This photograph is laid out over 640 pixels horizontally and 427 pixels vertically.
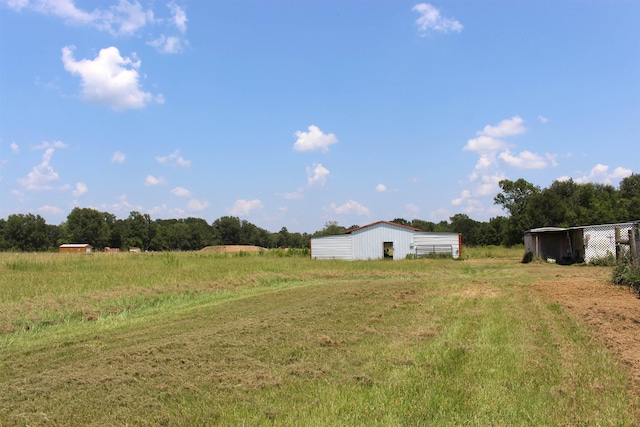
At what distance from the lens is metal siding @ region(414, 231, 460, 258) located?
43.7 metres

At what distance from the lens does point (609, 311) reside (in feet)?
29.1

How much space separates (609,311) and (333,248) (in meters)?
37.6

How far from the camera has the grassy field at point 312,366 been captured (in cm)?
422

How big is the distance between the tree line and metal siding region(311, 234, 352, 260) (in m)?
18.8

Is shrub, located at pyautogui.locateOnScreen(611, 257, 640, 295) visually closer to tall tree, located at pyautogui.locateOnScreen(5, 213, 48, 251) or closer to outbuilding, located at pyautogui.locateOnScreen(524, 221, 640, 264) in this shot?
outbuilding, located at pyautogui.locateOnScreen(524, 221, 640, 264)

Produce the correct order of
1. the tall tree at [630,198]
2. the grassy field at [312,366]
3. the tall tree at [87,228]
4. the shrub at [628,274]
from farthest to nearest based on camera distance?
the tall tree at [87,228]
the tall tree at [630,198]
the shrub at [628,274]
the grassy field at [312,366]

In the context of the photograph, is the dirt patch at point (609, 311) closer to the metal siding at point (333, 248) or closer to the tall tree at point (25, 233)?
the metal siding at point (333, 248)

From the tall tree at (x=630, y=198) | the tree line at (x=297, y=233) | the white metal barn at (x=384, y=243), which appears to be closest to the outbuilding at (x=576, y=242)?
the white metal barn at (x=384, y=243)

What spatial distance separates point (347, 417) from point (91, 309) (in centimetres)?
903

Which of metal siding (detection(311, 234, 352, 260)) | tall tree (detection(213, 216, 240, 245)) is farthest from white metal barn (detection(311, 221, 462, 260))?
tall tree (detection(213, 216, 240, 245))

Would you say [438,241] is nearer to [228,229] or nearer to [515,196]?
[515,196]

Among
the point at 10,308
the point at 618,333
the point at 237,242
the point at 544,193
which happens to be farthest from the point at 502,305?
the point at 237,242

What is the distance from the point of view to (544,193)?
65188mm

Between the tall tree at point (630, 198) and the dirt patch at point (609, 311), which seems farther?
the tall tree at point (630, 198)
